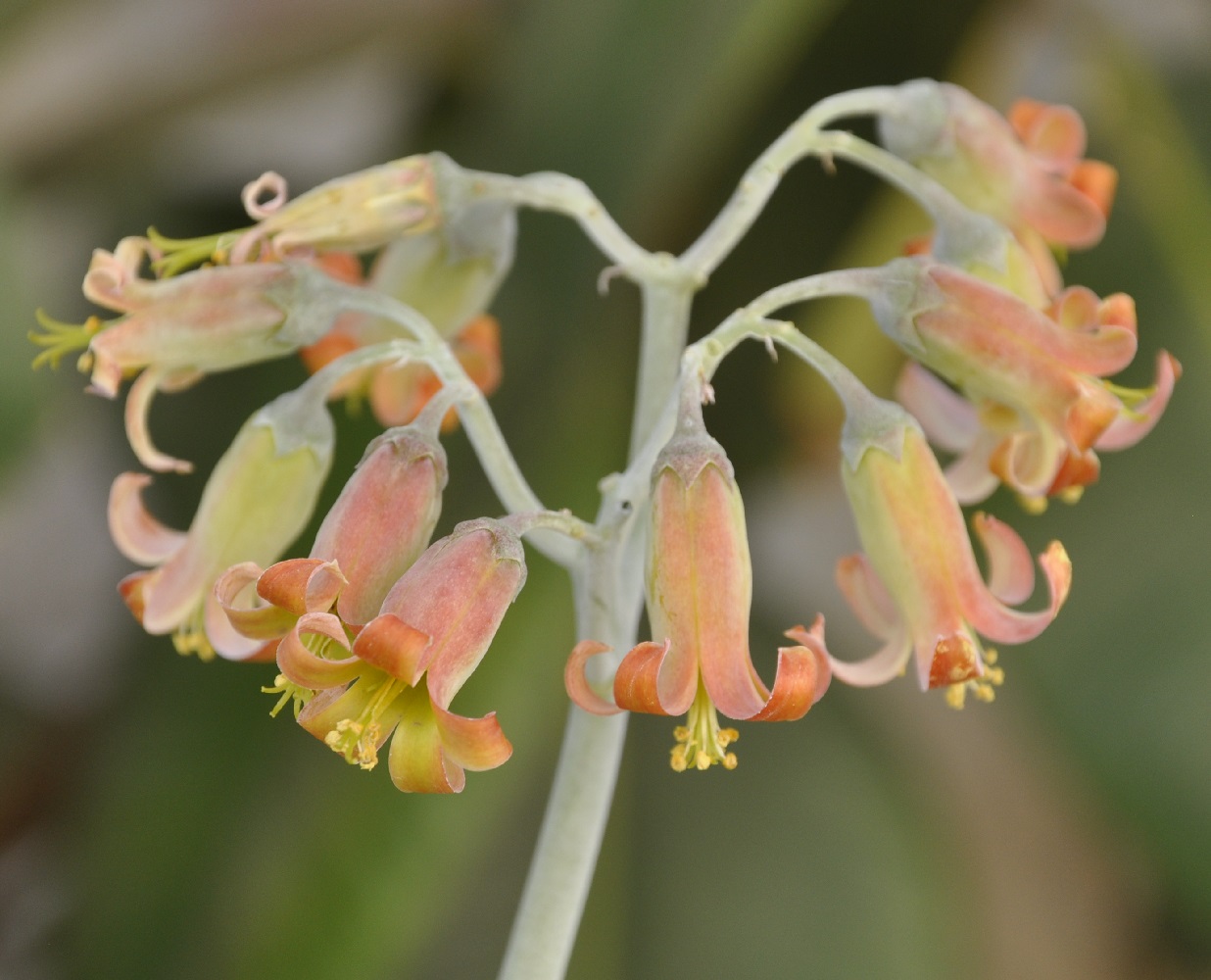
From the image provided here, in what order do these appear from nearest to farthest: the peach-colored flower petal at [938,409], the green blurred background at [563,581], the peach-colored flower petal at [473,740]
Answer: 1. the peach-colored flower petal at [473,740]
2. the peach-colored flower petal at [938,409]
3. the green blurred background at [563,581]

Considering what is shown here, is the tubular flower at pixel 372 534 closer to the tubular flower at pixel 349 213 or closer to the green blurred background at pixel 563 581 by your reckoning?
the tubular flower at pixel 349 213

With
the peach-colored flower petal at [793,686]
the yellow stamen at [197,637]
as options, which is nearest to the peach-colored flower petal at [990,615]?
the peach-colored flower petal at [793,686]

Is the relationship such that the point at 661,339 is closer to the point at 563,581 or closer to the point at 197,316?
the point at 197,316

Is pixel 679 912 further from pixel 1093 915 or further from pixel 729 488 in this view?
pixel 729 488

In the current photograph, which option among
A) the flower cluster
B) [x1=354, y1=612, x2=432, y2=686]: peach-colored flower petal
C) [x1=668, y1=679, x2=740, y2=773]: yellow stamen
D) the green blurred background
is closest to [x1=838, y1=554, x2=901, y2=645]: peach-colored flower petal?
the flower cluster

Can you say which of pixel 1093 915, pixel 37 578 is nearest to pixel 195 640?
pixel 37 578

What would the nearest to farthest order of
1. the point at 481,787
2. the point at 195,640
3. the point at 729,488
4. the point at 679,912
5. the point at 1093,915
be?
the point at 729,488 → the point at 195,640 → the point at 481,787 → the point at 679,912 → the point at 1093,915
